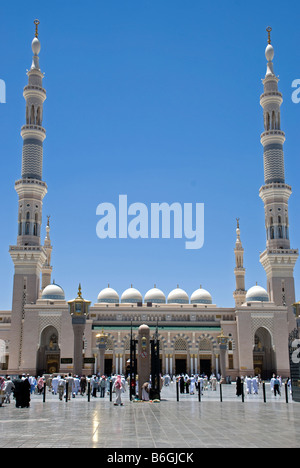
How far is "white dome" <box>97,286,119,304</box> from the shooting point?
53.5 meters

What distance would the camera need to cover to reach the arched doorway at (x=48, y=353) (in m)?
48.0

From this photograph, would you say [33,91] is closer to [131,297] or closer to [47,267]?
[47,267]

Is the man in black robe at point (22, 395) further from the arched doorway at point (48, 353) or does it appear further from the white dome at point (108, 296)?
the white dome at point (108, 296)

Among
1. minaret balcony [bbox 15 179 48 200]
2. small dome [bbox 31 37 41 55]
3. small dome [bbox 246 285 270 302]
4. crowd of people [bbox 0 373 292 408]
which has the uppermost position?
small dome [bbox 31 37 41 55]

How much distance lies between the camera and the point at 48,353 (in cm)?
4869

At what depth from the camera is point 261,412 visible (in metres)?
15.4

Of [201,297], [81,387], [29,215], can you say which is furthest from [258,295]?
[81,387]

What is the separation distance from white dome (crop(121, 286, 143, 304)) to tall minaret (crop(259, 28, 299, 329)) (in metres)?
12.7

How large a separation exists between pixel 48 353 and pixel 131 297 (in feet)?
32.7

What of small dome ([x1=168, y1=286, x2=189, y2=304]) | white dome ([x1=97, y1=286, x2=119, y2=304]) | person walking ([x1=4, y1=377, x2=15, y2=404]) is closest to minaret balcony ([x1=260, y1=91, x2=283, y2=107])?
small dome ([x1=168, y1=286, x2=189, y2=304])

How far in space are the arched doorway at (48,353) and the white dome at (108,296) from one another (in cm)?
608

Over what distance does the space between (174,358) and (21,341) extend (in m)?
13.5

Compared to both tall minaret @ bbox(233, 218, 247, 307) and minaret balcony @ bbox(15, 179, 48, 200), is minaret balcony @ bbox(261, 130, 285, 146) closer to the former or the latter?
tall minaret @ bbox(233, 218, 247, 307)
